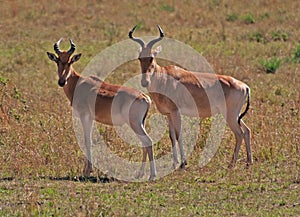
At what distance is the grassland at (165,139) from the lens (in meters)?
Result: 8.55

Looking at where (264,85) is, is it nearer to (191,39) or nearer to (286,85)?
(286,85)

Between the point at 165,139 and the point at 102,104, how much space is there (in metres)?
2.04

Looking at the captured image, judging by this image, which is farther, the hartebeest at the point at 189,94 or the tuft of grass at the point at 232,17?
the tuft of grass at the point at 232,17

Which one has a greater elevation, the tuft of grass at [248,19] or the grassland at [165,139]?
the tuft of grass at [248,19]

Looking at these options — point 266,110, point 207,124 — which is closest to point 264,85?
point 266,110

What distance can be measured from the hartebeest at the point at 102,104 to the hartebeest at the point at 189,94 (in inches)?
26.0

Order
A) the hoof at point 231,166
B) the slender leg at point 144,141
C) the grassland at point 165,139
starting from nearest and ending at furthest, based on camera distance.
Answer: the grassland at point 165,139, the slender leg at point 144,141, the hoof at point 231,166

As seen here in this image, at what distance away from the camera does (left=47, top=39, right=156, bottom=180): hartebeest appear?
997 cm

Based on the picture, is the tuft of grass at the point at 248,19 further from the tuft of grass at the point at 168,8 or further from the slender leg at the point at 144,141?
the slender leg at the point at 144,141

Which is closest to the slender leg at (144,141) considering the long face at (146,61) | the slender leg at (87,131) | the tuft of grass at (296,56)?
the slender leg at (87,131)

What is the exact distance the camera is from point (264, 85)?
1619cm

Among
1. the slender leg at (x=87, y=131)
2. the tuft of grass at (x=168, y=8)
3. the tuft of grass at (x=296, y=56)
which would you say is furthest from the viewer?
the tuft of grass at (x=168, y=8)

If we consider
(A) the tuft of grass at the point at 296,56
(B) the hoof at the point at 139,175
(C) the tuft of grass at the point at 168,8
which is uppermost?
(C) the tuft of grass at the point at 168,8

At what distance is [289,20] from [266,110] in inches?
430
